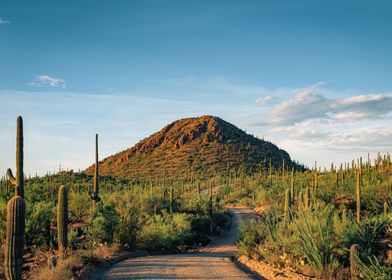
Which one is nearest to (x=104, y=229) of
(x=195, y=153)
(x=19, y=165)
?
(x=19, y=165)

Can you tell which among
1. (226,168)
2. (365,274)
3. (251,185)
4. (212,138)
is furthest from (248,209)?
(212,138)

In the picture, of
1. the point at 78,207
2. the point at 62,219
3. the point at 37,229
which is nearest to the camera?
the point at 62,219

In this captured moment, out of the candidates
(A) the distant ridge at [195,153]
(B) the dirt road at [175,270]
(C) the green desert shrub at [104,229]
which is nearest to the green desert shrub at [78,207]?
(C) the green desert shrub at [104,229]

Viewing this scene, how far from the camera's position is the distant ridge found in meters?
84.8

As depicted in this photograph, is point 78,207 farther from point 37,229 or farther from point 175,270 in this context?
point 175,270

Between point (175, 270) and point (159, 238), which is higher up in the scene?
point (175, 270)

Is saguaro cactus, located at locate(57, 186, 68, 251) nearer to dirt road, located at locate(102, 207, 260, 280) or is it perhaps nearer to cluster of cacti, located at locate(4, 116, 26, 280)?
dirt road, located at locate(102, 207, 260, 280)

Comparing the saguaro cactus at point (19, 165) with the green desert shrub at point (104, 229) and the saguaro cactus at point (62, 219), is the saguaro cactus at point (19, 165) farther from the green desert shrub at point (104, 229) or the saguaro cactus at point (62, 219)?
the green desert shrub at point (104, 229)

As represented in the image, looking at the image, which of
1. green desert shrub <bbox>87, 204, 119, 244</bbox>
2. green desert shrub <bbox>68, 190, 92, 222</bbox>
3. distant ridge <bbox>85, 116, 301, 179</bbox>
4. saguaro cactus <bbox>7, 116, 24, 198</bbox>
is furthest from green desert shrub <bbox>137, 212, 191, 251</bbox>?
distant ridge <bbox>85, 116, 301, 179</bbox>

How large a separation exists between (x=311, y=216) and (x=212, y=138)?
79827mm

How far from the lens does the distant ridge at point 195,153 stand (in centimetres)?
8475

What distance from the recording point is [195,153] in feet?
296

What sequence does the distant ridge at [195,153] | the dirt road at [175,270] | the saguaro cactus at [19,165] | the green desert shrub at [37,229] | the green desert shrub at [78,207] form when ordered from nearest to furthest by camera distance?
1. the dirt road at [175,270]
2. the saguaro cactus at [19,165]
3. the green desert shrub at [37,229]
4. the green desert shrub at [78,207]
5. the distant ridge at [195,153]

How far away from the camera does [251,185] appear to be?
6141 centimetres
